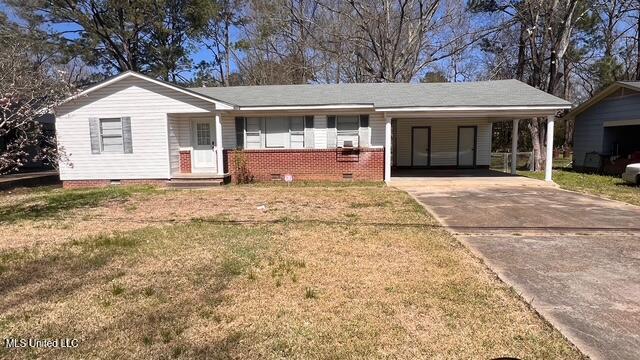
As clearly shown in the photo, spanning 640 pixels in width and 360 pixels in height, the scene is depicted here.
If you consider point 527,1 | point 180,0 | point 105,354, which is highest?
point 180,0

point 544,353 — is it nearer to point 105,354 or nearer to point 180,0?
point 105,354

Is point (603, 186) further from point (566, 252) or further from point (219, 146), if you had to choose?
point (219, 146)

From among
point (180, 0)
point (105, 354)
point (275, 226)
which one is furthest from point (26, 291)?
point (180, 0)

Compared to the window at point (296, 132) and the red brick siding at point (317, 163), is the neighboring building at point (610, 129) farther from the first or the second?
the window at point (296, 132)

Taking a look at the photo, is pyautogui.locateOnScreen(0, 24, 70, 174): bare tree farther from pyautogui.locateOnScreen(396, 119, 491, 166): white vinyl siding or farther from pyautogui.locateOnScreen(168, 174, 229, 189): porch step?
pyautogui.locateOnScreen(396, 119, 491, 166): white vinyl siding

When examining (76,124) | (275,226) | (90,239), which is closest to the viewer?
(90,239)

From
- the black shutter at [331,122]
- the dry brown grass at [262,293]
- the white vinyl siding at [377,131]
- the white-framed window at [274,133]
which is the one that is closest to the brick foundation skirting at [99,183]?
the white-framed window at [274,133]

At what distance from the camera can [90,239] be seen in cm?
667

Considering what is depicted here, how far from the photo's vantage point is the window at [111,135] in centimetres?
Result: 1463

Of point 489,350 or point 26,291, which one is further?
point 26,291

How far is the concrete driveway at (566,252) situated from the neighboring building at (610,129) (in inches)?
316

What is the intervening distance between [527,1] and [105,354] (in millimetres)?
21734

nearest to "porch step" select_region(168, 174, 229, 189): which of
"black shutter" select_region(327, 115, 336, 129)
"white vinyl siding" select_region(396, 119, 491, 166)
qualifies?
"black shutter" select_region(327, 115, 336, 129)

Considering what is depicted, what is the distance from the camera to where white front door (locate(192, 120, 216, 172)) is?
50.9ft
